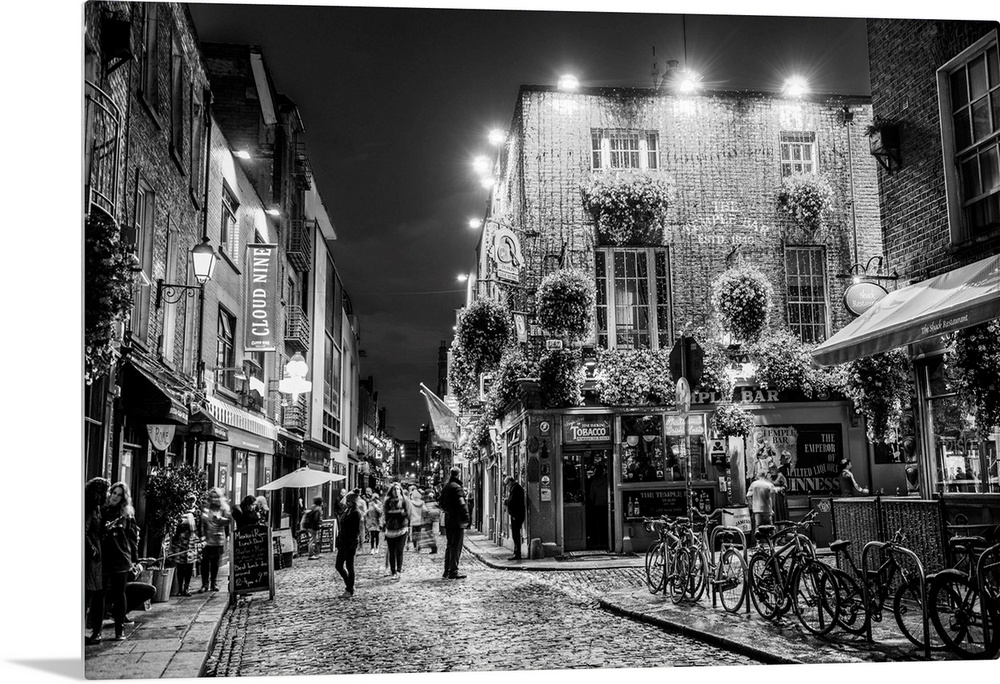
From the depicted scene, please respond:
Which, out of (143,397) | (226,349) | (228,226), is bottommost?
(143,397)

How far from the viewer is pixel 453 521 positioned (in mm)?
12383

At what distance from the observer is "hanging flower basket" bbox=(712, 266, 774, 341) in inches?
388

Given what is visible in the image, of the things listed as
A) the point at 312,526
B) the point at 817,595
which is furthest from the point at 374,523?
the point at 817,595

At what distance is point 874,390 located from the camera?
386 inches

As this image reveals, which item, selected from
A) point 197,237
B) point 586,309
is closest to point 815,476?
point 586,309

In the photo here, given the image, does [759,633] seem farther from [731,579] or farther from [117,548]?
[117,548]

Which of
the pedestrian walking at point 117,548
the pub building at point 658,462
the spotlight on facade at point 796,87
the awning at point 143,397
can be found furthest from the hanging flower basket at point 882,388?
the pedestrian walking at point 117,548

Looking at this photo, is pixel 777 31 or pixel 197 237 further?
pixel 197 237

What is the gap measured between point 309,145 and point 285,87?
0.59m

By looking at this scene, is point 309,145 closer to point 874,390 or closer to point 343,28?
point 343,28

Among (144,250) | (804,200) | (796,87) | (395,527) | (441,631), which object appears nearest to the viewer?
(441,631)

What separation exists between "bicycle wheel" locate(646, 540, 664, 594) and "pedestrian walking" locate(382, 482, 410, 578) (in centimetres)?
414

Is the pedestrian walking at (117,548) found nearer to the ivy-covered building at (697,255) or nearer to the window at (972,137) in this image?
the ivy-covered building at (697,255)

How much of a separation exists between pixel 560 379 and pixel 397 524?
131 inches
